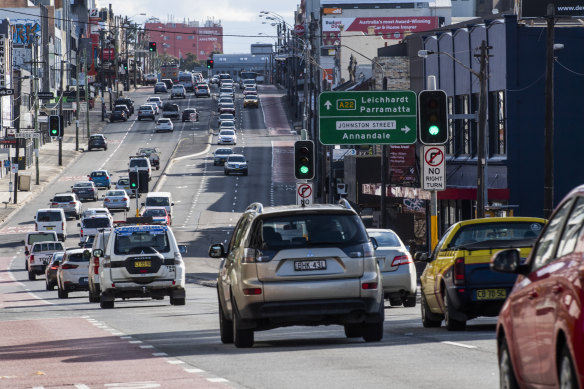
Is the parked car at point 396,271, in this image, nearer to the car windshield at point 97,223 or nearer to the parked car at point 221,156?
the car windshield at point 97,223

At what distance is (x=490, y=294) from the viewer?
57.1 ft

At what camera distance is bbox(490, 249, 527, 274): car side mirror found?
8.41m

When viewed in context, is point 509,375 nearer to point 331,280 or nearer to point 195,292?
point 331,280

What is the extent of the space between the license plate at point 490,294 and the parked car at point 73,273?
20.4 m

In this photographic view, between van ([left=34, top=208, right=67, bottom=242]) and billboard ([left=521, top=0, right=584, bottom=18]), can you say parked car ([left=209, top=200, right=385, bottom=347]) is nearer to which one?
billboard ([left=521, top=0, right=584, bottom=18])

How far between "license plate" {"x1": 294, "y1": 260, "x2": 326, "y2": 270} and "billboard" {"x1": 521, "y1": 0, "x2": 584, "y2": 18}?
114ft

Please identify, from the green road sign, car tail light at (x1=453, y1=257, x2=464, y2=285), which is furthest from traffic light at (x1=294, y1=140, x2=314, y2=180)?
car tail light at (x1=453, y1=257, x2=464, y2=285)

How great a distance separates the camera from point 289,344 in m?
16.9

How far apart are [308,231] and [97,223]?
160ft

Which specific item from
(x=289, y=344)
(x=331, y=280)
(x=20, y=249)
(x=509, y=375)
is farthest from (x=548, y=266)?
(x=20, y=249)

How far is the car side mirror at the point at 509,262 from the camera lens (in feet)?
27.6

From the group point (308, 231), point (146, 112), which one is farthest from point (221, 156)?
point (308, 231)

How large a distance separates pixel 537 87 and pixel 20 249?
Result: 3123cm

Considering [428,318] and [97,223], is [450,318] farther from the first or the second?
[97,223]
